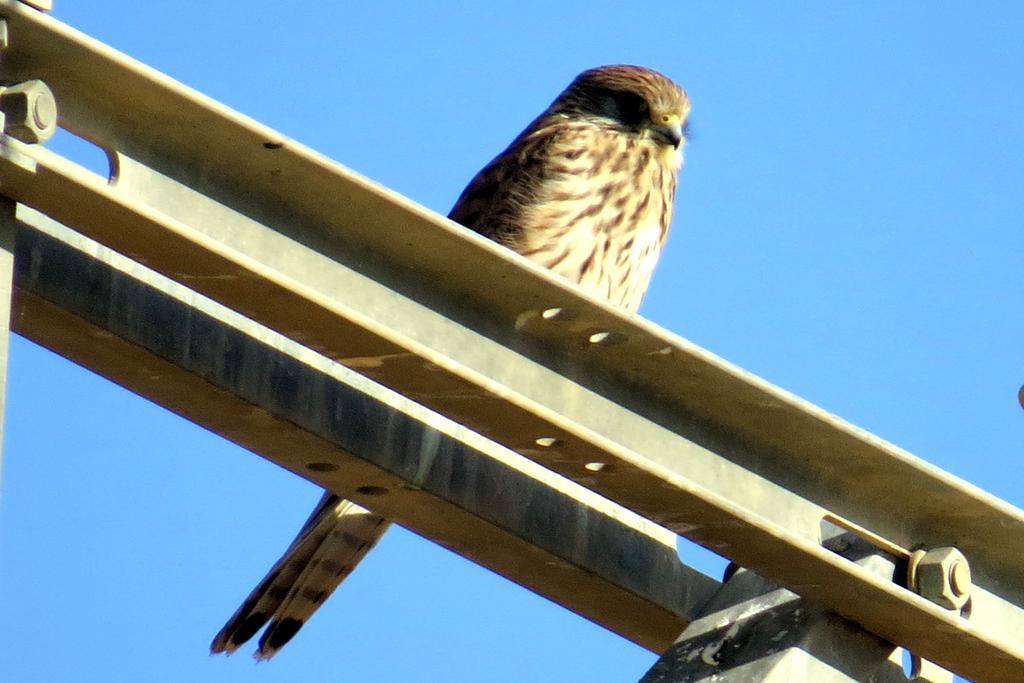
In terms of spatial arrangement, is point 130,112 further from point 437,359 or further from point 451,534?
point 451,534

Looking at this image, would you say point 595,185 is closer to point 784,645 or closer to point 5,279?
point 784,645

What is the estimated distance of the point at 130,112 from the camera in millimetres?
2480

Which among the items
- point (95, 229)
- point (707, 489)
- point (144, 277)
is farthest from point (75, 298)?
point (707, 489)

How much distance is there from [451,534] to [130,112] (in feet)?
3.74

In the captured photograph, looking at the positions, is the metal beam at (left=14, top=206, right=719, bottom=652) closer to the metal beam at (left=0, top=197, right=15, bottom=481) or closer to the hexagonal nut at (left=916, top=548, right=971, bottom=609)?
the metal beam at (left=0, top=197, right=15, bottom=481)

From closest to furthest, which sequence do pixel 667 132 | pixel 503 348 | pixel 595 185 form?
1. pixel 503 348
2. pixel 595 185
3. pixel 667 132

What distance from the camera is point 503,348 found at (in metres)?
2.76

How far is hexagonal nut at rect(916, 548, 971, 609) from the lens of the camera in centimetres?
307

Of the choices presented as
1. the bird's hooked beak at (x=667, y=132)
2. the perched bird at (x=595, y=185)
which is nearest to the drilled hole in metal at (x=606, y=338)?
the perched bird at (x=595, y=185)

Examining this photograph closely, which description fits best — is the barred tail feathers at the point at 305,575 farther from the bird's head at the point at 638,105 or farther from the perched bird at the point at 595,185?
the bird's head at the point at 638,105

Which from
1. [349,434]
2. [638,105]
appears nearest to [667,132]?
[638,105]

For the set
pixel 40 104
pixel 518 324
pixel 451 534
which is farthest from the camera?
pixel 451 534

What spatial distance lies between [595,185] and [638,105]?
1.71ft

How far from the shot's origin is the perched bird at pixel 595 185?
5.93 m
